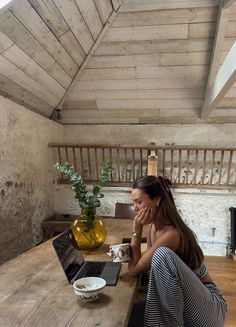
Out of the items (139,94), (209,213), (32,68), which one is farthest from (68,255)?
(209,213)

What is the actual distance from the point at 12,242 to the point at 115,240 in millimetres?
1374

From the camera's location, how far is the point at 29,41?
228 centimetres

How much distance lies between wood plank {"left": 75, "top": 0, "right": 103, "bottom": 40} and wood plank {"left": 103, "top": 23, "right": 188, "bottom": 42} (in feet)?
0.41

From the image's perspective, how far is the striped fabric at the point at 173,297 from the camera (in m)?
1.10

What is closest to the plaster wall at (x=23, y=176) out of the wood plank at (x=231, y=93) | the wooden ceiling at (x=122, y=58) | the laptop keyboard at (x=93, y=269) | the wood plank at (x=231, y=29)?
the wooden ceiling at (x=122, y=58)

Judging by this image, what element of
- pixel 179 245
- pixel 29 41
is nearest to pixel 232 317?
pixel 179 245

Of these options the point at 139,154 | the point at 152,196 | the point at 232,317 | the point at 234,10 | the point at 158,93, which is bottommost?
the point at 232,317

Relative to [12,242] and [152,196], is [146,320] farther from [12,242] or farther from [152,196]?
[12,242]

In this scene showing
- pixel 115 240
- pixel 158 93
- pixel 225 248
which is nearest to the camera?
pixel 115 240

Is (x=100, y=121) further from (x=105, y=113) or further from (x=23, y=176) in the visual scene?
(x=23, y=176)

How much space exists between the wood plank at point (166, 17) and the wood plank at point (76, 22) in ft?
0.92

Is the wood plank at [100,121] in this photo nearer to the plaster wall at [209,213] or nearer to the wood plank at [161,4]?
the plaster wall at [209,213]

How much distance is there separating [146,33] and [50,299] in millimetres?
2420

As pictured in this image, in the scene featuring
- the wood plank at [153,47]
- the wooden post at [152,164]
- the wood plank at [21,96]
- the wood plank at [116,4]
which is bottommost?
the wooden post at [152,164]
